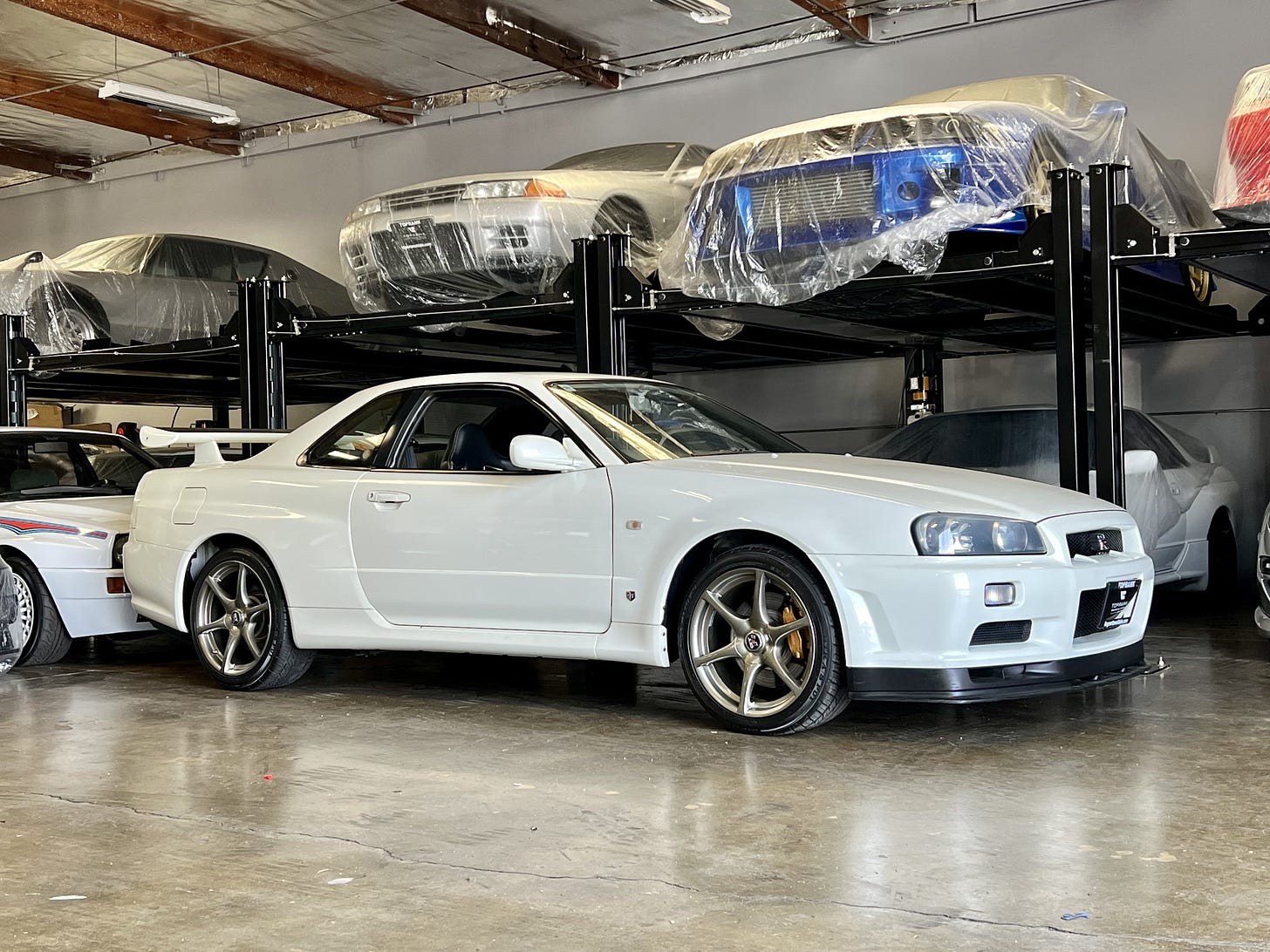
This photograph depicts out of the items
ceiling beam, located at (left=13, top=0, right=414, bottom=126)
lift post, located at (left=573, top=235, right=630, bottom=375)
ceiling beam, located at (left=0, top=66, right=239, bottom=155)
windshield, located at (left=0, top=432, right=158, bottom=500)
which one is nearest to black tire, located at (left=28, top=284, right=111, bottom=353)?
ceiling beam, located at (left=13, top=0, right=414, bottom=126)

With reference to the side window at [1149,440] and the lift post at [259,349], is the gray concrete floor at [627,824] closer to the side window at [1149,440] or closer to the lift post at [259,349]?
the side window at [1149,440]

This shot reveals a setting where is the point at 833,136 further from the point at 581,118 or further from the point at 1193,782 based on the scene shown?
the point at 581,118

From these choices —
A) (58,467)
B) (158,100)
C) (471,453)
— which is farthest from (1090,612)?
(158,100)

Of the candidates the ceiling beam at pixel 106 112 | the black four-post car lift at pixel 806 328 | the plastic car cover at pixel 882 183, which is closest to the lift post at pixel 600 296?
the black four-post car lift at pixel 806 328

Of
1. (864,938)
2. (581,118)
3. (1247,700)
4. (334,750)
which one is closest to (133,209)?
(581,118)

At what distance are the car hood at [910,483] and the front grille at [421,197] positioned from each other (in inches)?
145

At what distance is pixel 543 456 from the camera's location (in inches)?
200

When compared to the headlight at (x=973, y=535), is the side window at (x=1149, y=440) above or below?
above

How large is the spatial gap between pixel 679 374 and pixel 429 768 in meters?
10.2

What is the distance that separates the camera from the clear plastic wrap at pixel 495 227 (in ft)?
27.0

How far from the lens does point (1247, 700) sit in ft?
18.1

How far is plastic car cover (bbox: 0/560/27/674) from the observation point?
23.4 feet

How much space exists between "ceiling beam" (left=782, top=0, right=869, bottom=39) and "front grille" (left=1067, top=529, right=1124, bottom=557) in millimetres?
7008

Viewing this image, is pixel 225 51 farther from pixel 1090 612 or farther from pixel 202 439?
pixel 1090 612
